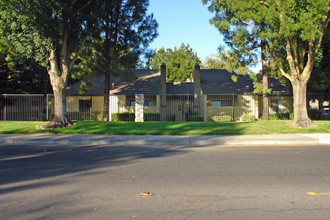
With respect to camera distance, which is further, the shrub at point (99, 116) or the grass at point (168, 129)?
the shrub at point (99, 116)

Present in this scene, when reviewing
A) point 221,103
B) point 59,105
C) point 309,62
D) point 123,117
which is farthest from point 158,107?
point 309,62

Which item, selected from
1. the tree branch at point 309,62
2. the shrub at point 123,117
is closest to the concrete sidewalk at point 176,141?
the tree branch at point 309,62

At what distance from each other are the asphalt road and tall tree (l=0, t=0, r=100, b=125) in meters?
7.64

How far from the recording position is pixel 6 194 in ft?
14.9

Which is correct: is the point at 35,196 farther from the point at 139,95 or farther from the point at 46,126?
the point at 139,95

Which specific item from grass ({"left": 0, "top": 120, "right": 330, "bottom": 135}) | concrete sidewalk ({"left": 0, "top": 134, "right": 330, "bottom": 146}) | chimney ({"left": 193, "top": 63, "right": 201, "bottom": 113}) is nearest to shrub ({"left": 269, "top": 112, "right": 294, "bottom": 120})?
chimney ({"left": 193, "top": 63, "right": 201, "bottom": 113})

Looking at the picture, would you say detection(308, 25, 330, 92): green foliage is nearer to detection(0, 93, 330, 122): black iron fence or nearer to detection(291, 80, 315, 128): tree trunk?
detection(0, 93, 330, 122): black iron fence

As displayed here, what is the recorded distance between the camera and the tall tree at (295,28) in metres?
13.1

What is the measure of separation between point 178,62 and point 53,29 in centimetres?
3153

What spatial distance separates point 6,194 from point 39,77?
26.0 m

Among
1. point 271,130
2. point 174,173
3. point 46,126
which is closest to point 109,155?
point 174,173

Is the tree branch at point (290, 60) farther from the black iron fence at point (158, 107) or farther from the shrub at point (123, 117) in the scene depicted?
the shrub at point (123, 117)

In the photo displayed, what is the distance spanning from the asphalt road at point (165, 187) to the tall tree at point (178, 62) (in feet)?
114

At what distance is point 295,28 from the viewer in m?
13.1
